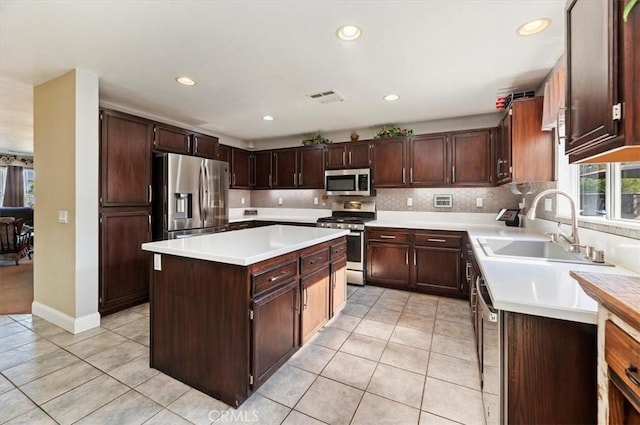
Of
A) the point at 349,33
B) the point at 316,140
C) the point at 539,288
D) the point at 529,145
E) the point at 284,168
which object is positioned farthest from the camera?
the point at 284,168

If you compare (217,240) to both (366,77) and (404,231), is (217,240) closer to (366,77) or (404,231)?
(366,77)

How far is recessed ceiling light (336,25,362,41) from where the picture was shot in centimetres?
193

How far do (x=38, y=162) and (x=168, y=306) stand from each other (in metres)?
2.46

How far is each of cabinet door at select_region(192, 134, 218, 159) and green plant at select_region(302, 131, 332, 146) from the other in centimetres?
149

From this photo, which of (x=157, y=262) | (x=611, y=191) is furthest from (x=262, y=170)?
(x=611, y=191)

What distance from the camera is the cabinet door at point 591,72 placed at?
0.90 m

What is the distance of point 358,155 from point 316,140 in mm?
835

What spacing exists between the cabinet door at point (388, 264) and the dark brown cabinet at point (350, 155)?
1.30 m

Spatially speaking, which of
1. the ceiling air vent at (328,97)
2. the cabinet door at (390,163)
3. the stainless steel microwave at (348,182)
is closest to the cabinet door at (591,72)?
the ceiling air vent at (328,97)

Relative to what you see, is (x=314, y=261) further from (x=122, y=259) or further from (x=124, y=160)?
(x=124, y=160)

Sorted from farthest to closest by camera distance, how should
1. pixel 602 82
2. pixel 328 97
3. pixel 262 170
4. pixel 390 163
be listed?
pixel 262 170, pixel 390 163, pixel 328 97, pixel 602 82

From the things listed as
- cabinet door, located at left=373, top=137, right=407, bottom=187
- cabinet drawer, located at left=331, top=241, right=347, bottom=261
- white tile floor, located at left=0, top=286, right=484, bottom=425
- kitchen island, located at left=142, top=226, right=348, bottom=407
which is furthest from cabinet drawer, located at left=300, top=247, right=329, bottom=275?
cabinet door, located at left=373, top=137, right=407, bottom=187

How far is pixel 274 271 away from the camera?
73.1 inches

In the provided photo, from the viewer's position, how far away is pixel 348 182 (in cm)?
442
